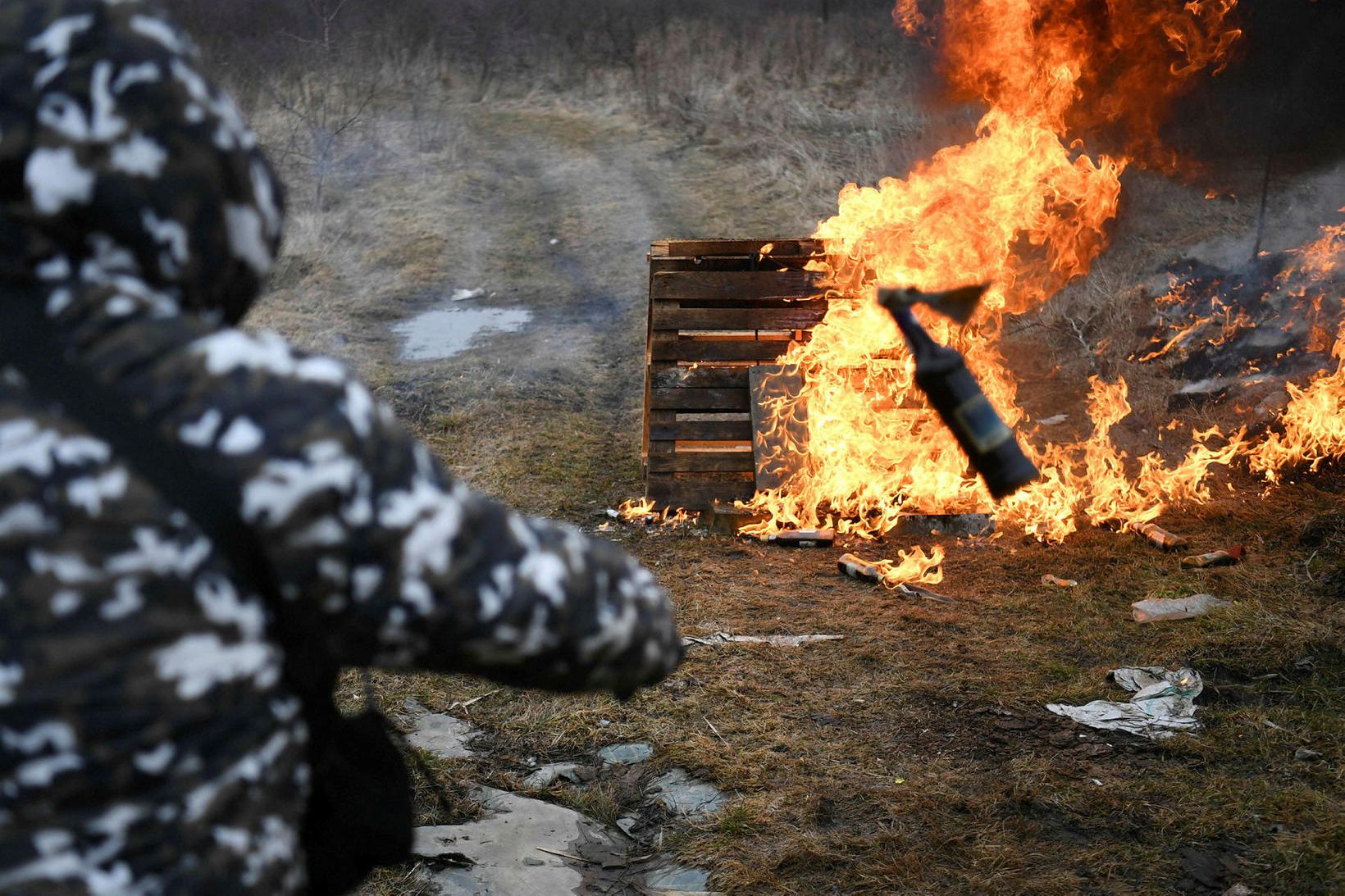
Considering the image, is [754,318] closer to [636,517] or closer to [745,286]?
[745,286]

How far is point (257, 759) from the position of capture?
3.93 feet

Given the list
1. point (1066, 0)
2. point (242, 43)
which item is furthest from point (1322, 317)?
point (242, 43)

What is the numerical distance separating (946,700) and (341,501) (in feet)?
13.7

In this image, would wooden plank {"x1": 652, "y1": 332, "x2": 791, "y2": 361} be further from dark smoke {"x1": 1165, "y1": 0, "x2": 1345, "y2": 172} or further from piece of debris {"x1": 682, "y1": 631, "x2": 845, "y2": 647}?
dark smoke {"x1": 1165, "y1": 0, "x2": 1345, "y2": 172}

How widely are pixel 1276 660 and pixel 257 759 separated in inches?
199

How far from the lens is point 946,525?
24.3 ft

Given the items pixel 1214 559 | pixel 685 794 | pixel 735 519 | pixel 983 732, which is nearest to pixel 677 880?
pixel 685 794

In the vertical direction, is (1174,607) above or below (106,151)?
below

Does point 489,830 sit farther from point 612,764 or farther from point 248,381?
point 248,381

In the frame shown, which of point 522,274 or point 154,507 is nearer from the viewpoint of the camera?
point 154,507

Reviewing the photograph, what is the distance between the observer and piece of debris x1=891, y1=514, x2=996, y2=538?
732 centimetres

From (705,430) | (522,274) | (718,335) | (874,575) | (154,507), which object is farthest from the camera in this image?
(522,274)

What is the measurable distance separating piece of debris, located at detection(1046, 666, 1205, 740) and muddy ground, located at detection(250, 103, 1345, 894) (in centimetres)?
8

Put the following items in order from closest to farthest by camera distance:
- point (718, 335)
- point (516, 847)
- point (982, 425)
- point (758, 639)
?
point (982, 425) < point (516, 847) < point (758, 639) < point (718, 335)
